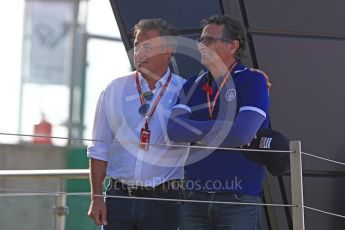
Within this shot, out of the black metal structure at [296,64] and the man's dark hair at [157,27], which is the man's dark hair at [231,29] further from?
the black metal structure at [296,64]

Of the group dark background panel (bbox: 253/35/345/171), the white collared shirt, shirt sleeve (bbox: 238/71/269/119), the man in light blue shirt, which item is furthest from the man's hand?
dark background panel (bbox: 253/35/345/171)

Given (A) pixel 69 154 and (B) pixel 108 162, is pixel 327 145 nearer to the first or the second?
(B) pixel 108 162

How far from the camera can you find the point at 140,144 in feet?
15.4

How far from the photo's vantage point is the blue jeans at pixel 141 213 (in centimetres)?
467

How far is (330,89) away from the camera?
6277 mm

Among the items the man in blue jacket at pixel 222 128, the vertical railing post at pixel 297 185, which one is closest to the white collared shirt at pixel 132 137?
the man in blue jacket at pixel 222 128

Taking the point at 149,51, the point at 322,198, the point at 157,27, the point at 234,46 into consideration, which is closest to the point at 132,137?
the point at 149,51

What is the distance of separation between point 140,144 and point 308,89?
196 cm

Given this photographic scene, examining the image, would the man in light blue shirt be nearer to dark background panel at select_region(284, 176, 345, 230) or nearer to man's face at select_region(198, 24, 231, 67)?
man's face at select_region(198, 24, 231, 67)

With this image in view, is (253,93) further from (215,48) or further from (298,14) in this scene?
(298,14)

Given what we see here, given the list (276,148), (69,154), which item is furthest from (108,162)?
(69,154)

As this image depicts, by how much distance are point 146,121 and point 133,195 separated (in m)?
0.39

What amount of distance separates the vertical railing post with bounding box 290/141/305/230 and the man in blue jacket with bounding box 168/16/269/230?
173 mm

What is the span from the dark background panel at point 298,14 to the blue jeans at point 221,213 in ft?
6.27
